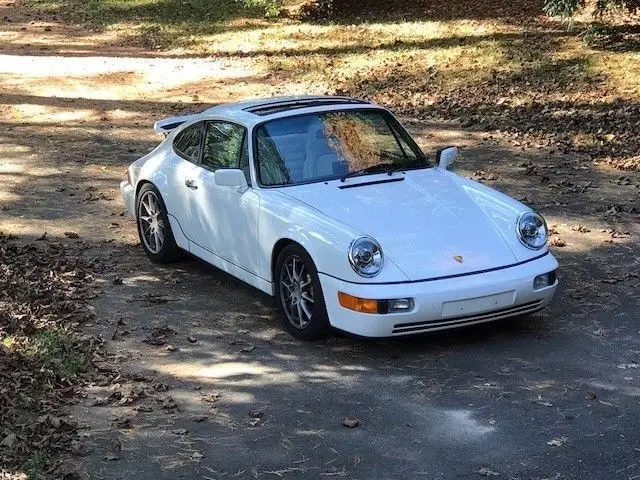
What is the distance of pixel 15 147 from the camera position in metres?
14.8

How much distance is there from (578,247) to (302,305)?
130 inches

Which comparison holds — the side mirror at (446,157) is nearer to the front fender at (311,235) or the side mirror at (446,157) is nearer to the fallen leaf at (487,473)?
the front fender at (311,235)

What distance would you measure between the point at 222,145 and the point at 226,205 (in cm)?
69

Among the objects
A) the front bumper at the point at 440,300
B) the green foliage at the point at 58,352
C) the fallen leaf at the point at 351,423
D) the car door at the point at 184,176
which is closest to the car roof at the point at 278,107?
the car door at the point at 184,176

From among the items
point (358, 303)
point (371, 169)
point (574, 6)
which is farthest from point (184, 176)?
point (574, 6)

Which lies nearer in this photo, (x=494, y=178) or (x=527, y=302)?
(x=527, y=302)

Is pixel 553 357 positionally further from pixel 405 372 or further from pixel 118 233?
pixel 118 233

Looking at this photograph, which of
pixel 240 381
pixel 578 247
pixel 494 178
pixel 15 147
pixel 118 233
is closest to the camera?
pixel 240 381

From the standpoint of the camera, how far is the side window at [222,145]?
8.62 m

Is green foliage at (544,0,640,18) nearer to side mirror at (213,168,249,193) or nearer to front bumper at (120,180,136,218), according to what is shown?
front bumper at (120,180,136,218)

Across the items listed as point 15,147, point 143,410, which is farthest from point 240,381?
point 15,147

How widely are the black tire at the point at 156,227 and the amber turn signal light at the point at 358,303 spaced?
2.73 m

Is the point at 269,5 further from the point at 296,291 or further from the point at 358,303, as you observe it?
the point at 358,303

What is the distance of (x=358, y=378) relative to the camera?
22.8 ft
